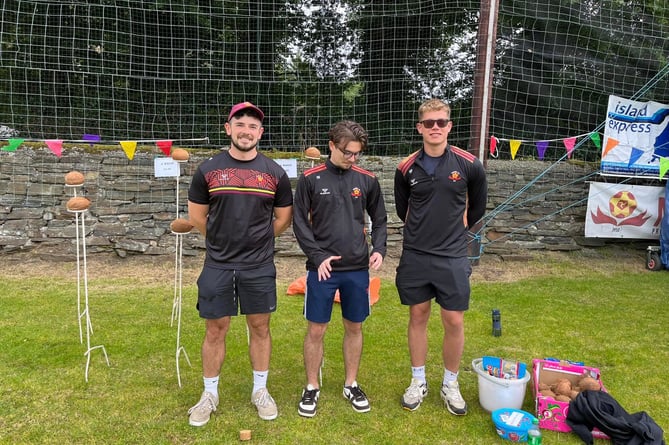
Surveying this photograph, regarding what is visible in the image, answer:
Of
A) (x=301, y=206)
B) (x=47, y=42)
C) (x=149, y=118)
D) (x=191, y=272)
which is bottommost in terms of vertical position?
(x=191, y=272)

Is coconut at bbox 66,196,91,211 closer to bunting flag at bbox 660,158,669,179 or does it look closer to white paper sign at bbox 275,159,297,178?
white paper sign at bbox 275,159,297,178

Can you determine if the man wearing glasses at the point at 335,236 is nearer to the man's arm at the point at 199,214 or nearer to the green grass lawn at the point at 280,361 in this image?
the green grass lawn at the point at 280,361

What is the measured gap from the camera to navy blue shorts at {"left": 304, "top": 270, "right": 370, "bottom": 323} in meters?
2.49

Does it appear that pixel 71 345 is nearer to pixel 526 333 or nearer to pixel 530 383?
pixel 530 383

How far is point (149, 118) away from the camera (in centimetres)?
656

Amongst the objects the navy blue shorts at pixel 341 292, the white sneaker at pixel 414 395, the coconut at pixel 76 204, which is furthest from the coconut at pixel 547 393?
the coconut at pixel 76 204

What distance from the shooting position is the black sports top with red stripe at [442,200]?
2.50 meters

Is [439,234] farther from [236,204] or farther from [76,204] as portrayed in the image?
[76,204]

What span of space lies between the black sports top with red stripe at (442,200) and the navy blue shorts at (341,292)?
0.35 meters

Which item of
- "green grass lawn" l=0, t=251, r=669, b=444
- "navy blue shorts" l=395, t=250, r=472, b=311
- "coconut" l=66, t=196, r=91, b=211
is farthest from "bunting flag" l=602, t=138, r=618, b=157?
"coconut" l=66, t=196, r=91, b=211

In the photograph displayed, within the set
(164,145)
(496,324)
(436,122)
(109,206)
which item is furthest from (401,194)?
(109,206)

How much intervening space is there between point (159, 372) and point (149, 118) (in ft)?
14.8

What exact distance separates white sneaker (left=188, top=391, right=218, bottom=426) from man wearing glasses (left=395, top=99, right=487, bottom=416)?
1.04 metres

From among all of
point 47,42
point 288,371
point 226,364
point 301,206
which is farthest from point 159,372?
point 47,42
